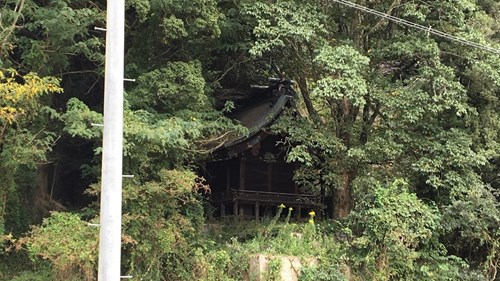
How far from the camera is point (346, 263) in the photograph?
519 inches

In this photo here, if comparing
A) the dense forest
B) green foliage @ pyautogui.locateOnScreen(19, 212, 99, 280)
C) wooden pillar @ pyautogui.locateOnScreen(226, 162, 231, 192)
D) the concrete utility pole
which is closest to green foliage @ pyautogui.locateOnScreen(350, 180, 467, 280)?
the dense forest

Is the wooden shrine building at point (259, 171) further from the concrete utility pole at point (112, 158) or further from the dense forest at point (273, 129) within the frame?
the concrete utility pole at point (112, 158)

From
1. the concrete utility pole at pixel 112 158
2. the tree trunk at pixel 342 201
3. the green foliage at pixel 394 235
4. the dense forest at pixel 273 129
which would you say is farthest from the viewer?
the tree trunk at pixel 342 201

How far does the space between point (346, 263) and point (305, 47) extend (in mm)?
5707

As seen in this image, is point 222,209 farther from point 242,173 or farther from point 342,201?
point 342,201

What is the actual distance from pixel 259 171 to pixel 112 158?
12.4m

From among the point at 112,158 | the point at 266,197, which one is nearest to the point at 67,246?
the point at 112,158

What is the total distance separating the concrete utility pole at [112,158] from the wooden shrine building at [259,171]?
1084cm

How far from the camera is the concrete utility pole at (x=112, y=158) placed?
4883 mm

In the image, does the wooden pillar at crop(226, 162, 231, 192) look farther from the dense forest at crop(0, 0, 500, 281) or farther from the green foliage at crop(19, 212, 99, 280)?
the green foliage at crop(19, 212, 99, 280)

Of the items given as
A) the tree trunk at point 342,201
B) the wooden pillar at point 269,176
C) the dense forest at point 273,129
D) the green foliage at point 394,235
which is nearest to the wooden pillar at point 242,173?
the wooden pillar at point 269,176

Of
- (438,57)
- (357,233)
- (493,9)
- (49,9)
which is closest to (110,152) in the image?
(49,9)

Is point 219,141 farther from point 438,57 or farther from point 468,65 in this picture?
point 468,65

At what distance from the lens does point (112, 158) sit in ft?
16.4
